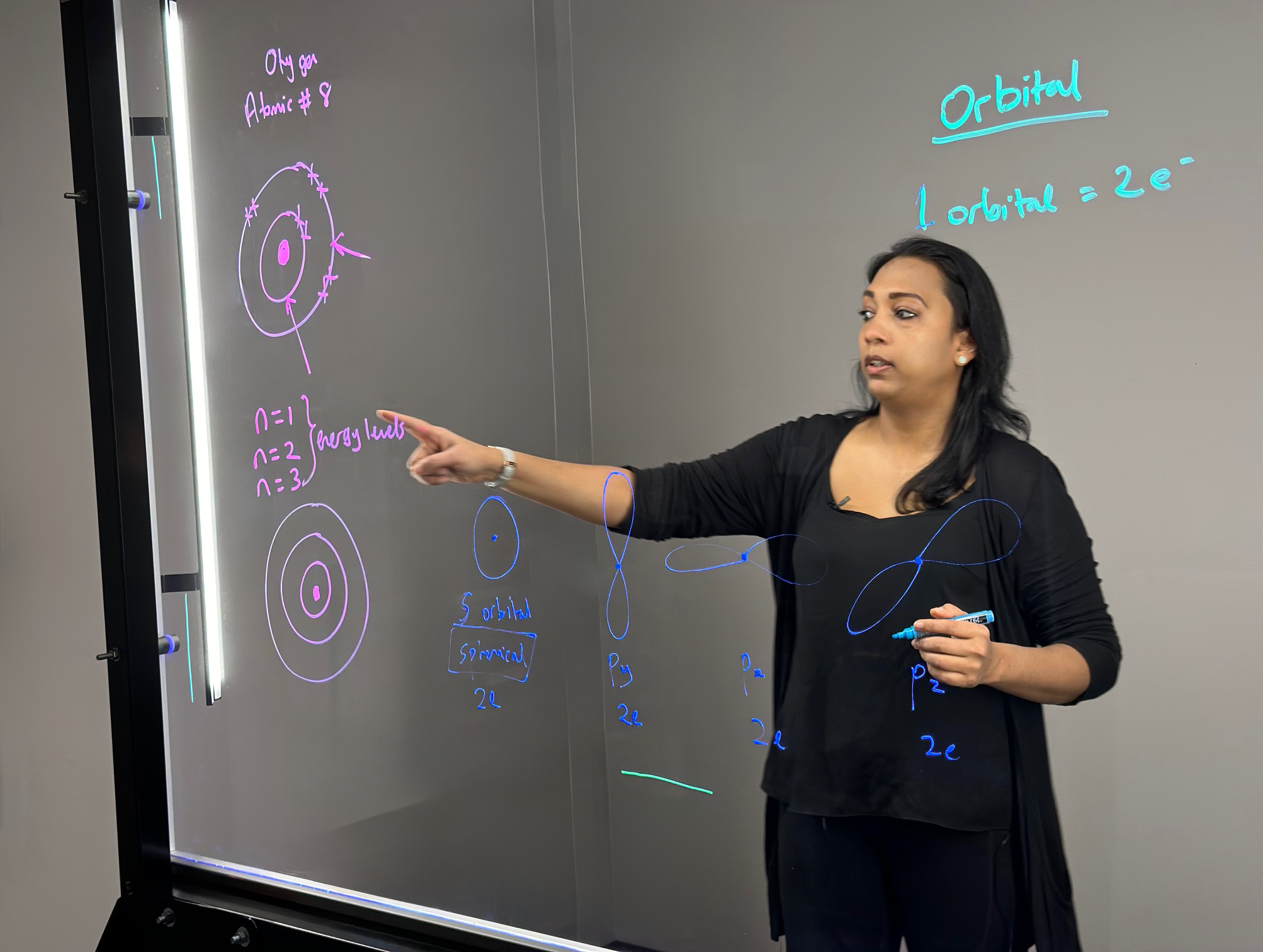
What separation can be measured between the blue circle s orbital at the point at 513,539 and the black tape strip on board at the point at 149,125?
2.25 ft

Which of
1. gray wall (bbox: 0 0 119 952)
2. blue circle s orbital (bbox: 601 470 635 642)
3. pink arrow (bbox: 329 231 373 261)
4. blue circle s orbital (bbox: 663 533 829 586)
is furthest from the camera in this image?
gray wall (bbox: 0 0 119 952)

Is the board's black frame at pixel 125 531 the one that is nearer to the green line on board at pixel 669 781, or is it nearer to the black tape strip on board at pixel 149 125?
the black tape strip on board at pixel 149 125

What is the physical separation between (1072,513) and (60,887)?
1963mm

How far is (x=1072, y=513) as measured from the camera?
0.94 meters

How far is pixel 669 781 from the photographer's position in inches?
45.6

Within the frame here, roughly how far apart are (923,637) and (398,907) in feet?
2.48

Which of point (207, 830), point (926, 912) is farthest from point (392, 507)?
point (926, 912)

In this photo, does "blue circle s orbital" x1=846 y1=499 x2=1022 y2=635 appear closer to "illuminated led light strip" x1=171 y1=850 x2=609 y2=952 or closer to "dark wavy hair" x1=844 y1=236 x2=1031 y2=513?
"dark wavy hair" x1=844 y1=236 x2=1031 y2=513

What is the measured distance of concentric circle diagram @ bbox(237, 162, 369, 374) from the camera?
1.36m

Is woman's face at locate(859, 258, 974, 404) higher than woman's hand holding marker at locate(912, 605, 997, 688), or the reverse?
woman's face at locate(859, 258, 974, 404)

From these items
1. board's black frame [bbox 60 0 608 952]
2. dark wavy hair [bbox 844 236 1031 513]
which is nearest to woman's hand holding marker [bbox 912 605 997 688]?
dark wavy hair [bbox 844 236 1031 513]

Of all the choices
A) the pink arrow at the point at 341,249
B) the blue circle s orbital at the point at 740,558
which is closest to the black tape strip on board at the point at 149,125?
the pink arrow at the point at 341,249

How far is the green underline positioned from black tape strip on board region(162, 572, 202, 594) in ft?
3.57

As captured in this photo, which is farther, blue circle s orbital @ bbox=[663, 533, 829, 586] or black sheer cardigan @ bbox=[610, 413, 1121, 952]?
blue circle s orbital @ bbox=[663, 533, 829, 586]
